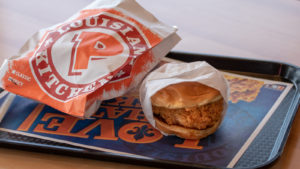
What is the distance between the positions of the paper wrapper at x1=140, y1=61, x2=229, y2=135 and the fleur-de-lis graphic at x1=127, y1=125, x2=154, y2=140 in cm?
2

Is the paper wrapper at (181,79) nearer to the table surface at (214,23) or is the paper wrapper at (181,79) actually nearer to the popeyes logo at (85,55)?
the popeyes logo at (85,55)

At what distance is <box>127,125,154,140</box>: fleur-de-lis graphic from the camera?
3.17 feet

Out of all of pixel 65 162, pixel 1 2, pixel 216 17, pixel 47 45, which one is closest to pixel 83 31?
pixel 47 45

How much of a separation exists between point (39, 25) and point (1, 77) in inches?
20.6

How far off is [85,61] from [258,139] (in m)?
0.43

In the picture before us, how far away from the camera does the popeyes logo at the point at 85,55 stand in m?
1.00

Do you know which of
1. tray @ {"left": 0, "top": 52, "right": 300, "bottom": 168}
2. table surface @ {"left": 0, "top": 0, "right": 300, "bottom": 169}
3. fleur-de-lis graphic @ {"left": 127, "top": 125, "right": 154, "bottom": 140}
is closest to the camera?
tray @ {"left": 0, "top": 52, "right": 300, "bottom": 168}

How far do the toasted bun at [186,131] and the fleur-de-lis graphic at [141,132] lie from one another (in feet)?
0.11

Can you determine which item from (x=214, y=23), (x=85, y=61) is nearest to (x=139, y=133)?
(x=85, y=61)

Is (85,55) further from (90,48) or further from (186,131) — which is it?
(186,131)

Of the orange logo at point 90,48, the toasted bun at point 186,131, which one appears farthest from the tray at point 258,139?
the orange logo at point 90,48

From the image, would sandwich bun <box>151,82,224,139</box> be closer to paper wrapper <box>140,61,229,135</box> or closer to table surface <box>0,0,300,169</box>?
paper wrapper <box>140,61,229,135</box>

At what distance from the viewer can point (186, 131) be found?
939 mm

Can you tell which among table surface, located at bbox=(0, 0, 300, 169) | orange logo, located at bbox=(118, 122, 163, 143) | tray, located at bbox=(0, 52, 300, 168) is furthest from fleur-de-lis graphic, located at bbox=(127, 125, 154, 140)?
table surface, located at bbox=(0, 0, 300, 169)
